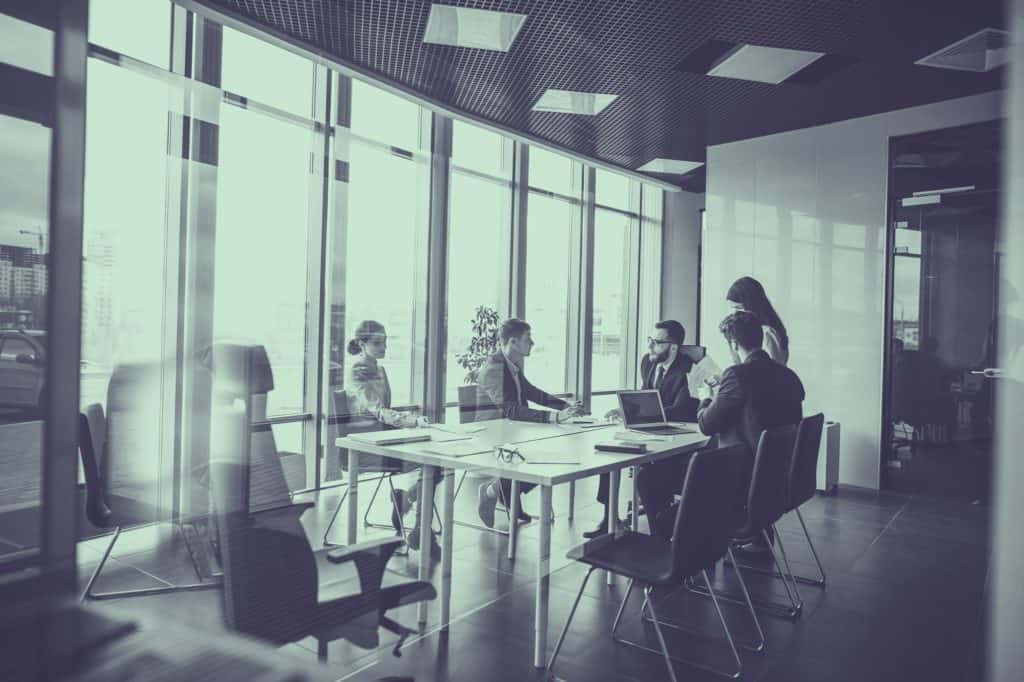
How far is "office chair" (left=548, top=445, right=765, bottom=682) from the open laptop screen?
1.32 meters

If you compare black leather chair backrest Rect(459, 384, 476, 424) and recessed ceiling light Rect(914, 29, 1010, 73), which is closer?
recessed ceiling light Rect(914, 29, 1010, 73)

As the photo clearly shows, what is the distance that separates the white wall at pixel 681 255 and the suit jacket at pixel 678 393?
444cm

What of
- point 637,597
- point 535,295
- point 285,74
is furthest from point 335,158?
point 535,295

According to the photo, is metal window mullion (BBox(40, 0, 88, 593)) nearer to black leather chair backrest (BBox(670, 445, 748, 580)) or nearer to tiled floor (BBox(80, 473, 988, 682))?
tiled floor (BBox(80, 473, 988, 682))

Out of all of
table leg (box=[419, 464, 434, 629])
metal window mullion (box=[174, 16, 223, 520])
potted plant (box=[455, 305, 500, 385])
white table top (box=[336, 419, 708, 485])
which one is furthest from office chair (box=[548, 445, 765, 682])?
potted plant (box=[455, 305, 500, 385])

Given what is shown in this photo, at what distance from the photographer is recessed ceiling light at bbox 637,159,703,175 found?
7.84m

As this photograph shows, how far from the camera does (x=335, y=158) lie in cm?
202

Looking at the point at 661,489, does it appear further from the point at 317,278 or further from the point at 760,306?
the point at 317,278

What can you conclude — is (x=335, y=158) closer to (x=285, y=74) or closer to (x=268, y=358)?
(x=285, y=74)

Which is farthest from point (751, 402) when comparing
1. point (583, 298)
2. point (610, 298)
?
point (610, 298)

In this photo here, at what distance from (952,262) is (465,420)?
14.9 ft

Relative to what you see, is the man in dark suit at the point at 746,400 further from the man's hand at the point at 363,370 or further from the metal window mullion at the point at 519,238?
the metal window mullion at the point at 519,238

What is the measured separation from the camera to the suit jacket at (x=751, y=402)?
138 inches

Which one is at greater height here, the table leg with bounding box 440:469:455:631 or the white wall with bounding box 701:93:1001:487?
the white wall with bounding box 701:93:1001:487
